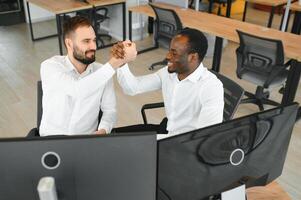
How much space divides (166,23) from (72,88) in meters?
2.63

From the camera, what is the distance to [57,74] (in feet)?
5.51

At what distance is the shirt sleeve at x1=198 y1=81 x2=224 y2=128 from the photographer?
1529 mm

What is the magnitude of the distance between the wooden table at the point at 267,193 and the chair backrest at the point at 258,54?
5.64ft

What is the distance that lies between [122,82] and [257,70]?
65.1 inches

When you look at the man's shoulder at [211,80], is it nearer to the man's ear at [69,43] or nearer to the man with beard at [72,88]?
the man with beard at [72,88]

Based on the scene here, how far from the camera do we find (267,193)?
1321 millimetres

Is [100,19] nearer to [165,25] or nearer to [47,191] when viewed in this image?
[165,25]

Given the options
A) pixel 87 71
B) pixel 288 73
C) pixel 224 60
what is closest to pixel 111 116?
pixel 87 71

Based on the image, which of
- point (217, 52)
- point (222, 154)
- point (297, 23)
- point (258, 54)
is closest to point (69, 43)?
point (222, 154)

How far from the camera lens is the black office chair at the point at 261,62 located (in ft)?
9.28

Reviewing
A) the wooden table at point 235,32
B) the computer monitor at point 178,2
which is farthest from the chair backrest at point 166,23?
the computer monitor at point 178,2

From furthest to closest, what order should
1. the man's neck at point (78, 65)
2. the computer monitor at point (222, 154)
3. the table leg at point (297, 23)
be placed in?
1. the table leg at point (297, 23)
2. the man's neck at point (78, 65)
3. the computer monitor at point (222, 154)

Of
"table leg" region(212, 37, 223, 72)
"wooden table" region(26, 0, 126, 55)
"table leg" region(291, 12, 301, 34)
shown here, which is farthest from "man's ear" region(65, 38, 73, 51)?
"table leg" region(291, 12, 301, 34)

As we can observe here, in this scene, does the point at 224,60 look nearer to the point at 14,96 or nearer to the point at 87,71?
the point at 14,96
